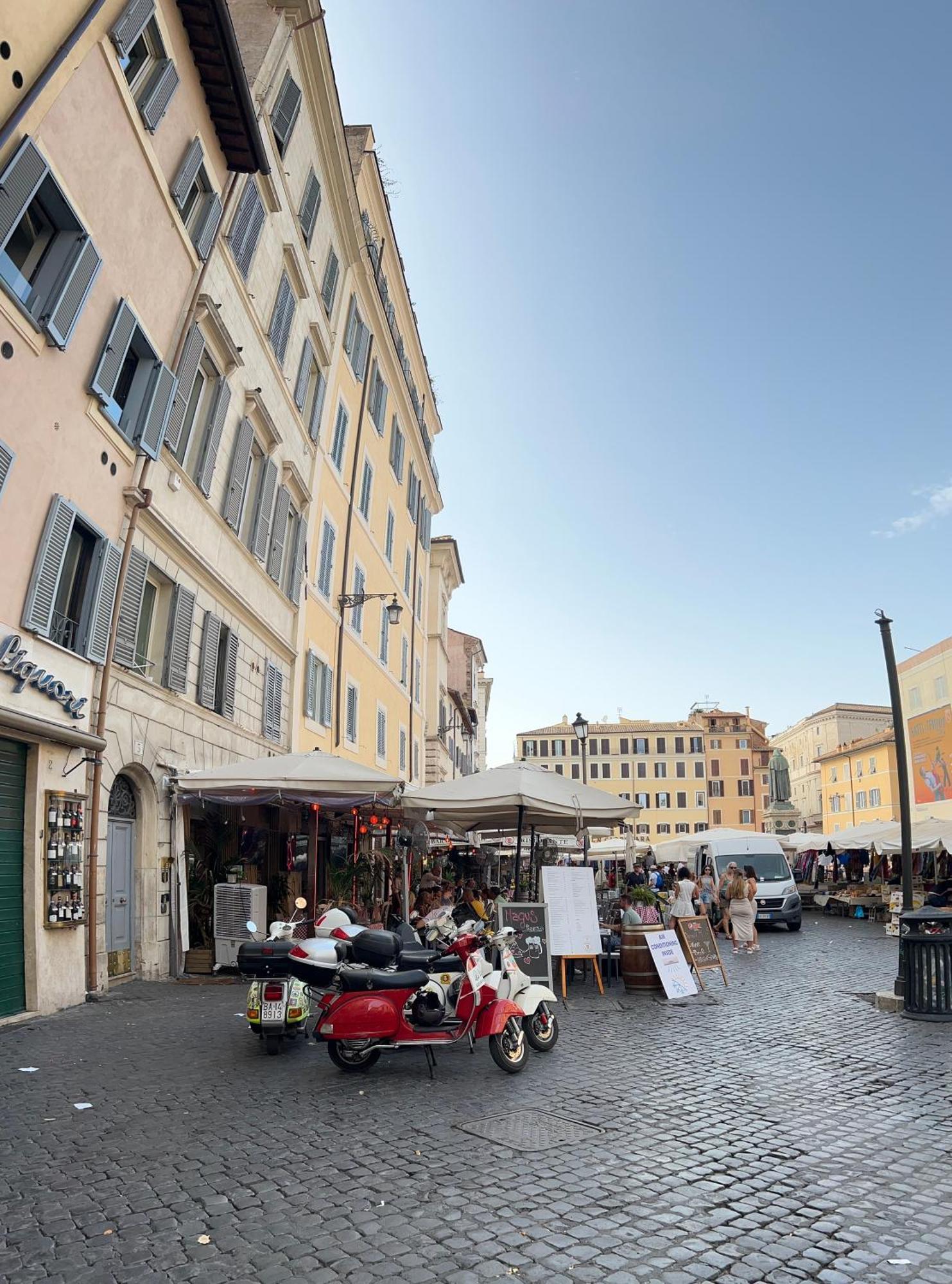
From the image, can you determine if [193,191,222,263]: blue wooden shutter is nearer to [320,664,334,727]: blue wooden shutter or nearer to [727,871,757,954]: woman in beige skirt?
[320,664,334,727]: blue wooden shutter

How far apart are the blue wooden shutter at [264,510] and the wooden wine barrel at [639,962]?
9.30 meters

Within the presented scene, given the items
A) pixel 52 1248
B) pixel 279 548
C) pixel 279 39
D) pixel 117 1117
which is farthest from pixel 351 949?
pixel 279 39

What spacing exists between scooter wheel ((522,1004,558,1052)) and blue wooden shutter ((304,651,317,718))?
1290cm

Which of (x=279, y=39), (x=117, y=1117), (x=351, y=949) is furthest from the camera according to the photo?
(x=279, y=39)

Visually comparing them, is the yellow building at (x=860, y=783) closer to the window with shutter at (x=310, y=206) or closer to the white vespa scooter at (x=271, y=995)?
the window with shutter at (x=310, y=206)

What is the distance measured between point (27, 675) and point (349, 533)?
15.3m

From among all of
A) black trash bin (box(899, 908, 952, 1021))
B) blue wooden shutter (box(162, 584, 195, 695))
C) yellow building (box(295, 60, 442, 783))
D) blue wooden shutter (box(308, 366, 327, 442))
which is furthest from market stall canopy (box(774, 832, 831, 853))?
blue wooden shutter (box(162, 584, 195, 695))

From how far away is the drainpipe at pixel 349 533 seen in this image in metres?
23.3

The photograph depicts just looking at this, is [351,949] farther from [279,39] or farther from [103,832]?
[279,39]

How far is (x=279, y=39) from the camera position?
682 inches

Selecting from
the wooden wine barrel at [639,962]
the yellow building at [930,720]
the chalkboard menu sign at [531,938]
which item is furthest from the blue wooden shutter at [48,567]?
the yellow building at [930,720]

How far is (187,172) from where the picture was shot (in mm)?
13148

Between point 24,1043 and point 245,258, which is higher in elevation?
point 245,258

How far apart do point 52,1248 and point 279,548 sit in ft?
50.8
